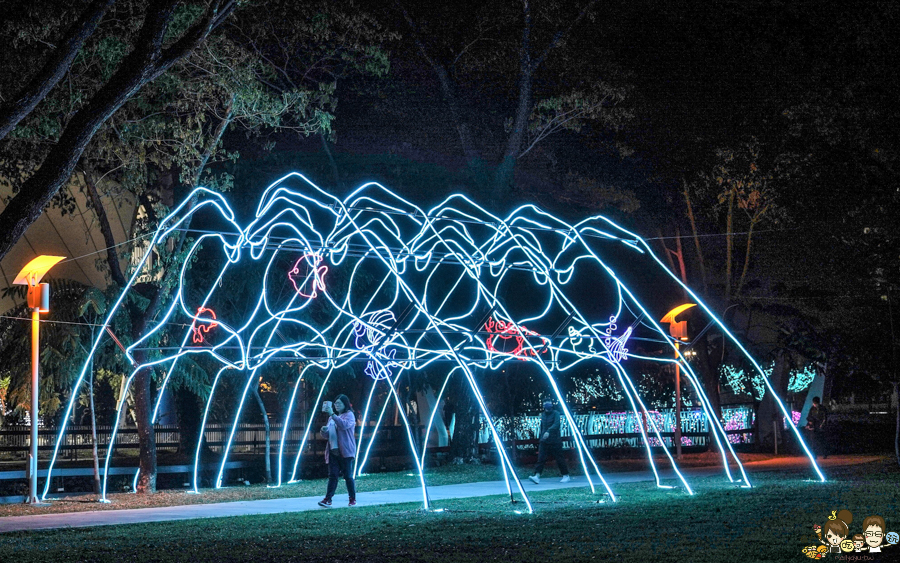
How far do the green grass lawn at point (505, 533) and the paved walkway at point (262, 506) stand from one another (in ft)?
2.69

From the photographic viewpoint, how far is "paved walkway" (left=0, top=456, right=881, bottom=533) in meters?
12.5

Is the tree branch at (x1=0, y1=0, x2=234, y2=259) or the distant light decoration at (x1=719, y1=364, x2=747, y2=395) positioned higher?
the tree branch at (x1=0, y1=0, x2=234, y2=259)

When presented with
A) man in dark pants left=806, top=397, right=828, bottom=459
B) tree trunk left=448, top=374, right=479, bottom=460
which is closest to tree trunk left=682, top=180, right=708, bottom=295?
man in dark pants left=806, top=397, right=828, bottom=459

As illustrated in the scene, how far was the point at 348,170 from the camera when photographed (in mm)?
24656

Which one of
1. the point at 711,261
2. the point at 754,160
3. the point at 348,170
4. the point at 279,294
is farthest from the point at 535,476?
the point at 711,261

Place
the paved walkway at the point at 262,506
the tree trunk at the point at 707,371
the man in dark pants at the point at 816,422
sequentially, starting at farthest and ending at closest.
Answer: the tree trunk at the point at 707,371 < the man in dark pants at the point at 816,422 < the paved walkway at the point at 262,506

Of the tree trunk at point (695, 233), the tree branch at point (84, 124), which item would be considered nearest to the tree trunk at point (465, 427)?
the tree trunk at point (695, 233)

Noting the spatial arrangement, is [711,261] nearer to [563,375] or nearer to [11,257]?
[563,375]

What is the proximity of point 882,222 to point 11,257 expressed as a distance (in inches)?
861

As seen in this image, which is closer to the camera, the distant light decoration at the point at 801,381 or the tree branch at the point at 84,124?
the tree branch at the point at 84,124

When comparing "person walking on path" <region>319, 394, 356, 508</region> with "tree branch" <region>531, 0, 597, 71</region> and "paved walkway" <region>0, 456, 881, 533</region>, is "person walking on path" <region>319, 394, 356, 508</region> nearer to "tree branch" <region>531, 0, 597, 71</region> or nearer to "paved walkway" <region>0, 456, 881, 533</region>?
"paved walkway" <region>0, 456, 881, 533</region>

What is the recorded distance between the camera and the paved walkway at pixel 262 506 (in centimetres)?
1252

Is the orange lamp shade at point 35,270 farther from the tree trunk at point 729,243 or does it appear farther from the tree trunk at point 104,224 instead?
the tree trunk at point 729,243

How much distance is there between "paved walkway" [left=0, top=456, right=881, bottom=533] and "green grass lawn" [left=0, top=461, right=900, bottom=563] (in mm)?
821
